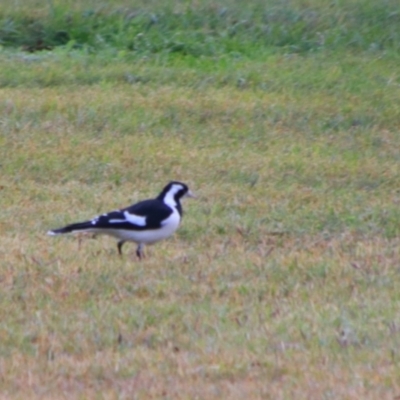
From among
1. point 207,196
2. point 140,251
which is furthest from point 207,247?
point 207,196

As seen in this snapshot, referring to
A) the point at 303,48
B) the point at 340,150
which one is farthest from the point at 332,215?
the point at 303,48

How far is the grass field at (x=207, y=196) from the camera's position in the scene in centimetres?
621

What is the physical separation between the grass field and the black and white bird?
18 centimetres

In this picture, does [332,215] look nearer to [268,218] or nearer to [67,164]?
[268,218]

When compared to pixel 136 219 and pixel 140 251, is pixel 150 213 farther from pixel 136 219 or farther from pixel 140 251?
pixel 140 251

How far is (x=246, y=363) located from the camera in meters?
6.12

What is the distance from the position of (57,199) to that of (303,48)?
7.30m

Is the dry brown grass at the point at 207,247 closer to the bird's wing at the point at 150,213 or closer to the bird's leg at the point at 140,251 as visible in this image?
the bird's leg at the point at 140,251

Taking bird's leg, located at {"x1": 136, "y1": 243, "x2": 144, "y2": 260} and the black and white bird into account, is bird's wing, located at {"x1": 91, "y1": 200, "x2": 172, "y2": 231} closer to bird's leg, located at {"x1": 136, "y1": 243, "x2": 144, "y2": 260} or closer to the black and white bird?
the black and white bird

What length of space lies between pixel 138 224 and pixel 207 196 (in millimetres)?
2486

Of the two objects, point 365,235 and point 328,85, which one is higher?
point 365,235

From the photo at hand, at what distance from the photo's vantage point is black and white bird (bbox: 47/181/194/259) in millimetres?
8383

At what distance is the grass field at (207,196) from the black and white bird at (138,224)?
0.18 m

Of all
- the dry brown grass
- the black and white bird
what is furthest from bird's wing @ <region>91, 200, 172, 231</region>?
the dry brown grass
